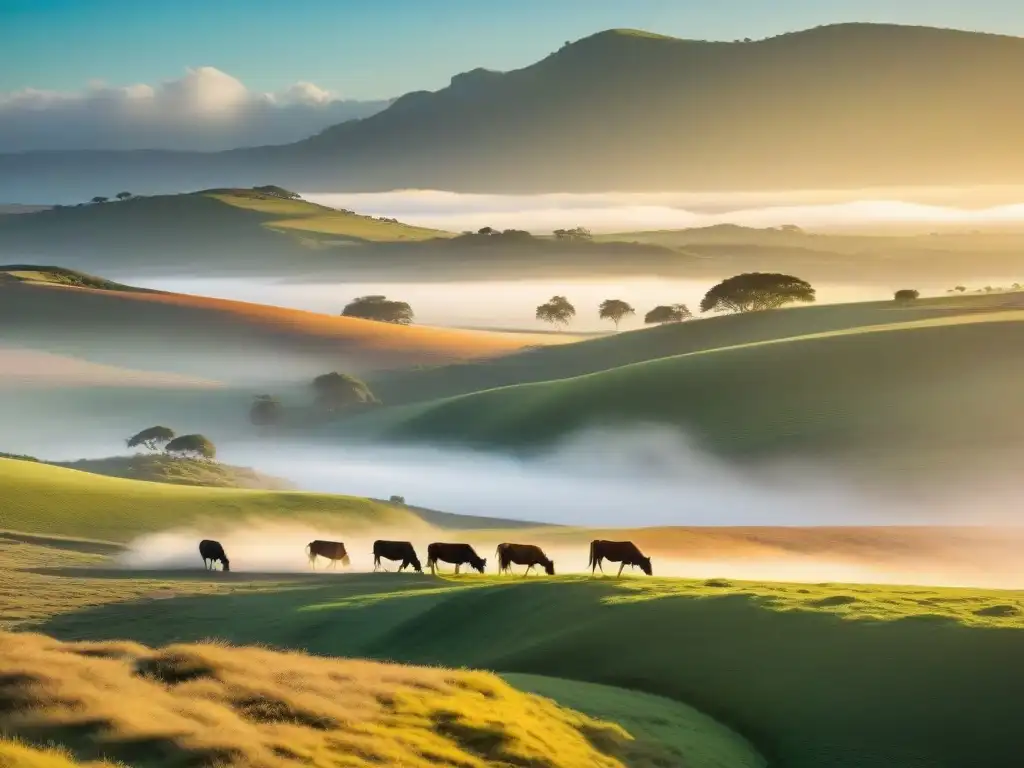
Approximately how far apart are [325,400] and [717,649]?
5209 inches

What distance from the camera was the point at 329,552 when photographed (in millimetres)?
69562

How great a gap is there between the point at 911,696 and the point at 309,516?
180 ft

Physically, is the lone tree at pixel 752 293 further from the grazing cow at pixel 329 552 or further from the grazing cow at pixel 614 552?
the grazing cow at pixel 614 552

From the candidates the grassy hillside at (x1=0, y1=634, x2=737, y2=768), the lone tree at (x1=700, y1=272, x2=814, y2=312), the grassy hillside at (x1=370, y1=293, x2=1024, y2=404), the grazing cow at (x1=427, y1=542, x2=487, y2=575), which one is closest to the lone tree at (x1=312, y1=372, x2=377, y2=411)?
the grassy hillside at (x1=370, y1=293, x2=1024, y2=404)

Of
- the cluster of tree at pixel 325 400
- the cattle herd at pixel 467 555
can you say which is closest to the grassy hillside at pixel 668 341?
the cluster of tree at pixel 325 400

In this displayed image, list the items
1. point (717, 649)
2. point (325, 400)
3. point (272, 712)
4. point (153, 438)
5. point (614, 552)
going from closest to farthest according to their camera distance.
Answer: point (272, 712), point (717, 649), point (614, 552), point (153, 438), point (325, 400)

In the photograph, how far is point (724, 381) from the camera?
443 feet

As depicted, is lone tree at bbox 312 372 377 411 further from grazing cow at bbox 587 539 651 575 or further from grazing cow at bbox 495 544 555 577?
grazing cow at bbox 587 539 651 575

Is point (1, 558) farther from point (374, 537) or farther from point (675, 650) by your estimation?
point (675, 650)

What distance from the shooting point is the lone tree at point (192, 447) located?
128625 millimetres

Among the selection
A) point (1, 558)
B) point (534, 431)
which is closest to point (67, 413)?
point (534, 431)

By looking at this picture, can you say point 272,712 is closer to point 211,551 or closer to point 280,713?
point 280,713

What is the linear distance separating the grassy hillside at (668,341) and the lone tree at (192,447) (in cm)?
4747

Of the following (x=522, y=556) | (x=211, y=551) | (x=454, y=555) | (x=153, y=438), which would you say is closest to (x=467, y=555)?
(x=454, y=555)
